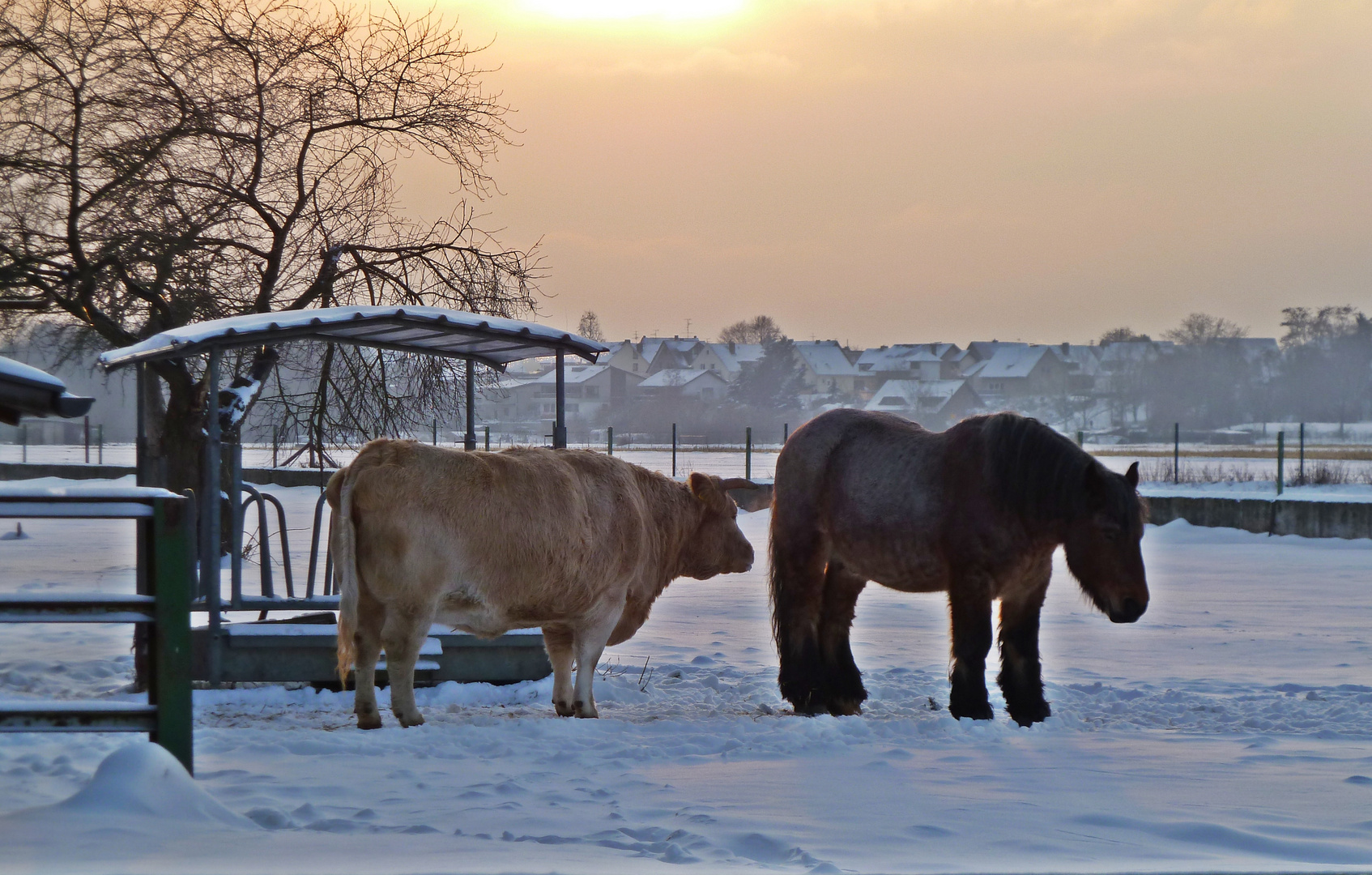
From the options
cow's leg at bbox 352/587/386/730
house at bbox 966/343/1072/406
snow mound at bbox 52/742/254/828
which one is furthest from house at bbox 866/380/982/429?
snow mound at bbox 52/742/254/828

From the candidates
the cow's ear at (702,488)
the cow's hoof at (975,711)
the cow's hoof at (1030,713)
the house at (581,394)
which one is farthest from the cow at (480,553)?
the house at (581,394)

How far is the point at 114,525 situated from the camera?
2116 cm

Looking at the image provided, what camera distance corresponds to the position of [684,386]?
83.0 m

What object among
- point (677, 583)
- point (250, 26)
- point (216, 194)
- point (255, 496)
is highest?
point (250, 26)

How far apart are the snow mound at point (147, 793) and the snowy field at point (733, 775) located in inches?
0.4

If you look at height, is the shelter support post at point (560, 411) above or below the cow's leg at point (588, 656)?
above

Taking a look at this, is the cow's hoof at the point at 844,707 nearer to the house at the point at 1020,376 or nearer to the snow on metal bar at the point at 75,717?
the snow on metal bar at the point at 75,717

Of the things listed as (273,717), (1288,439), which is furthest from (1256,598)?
(1288,439)

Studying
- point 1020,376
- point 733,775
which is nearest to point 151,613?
point 733,775

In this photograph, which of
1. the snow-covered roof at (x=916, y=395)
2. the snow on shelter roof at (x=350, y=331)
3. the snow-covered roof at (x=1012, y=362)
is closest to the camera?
the snow on shelter roof at (x=350, y=331)

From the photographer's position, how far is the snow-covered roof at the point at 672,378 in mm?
83625

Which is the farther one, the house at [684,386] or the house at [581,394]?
the house at [684,386]

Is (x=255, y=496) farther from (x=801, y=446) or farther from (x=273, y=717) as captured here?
(x=801, y=446)

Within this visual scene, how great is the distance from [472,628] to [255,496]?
2557 mm
